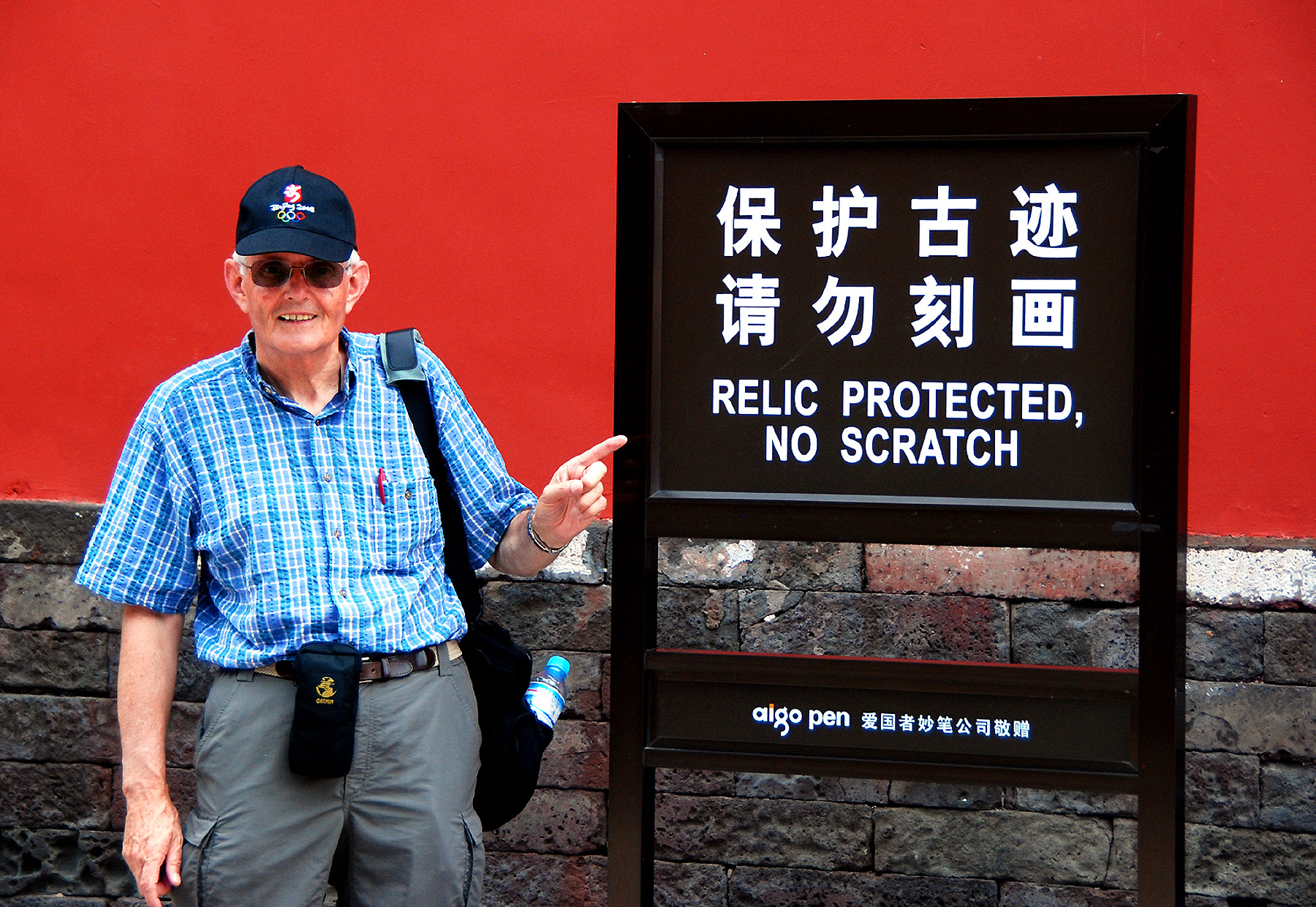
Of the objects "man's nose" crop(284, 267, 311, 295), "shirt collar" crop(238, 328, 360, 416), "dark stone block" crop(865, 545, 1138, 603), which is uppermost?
"man's nose" crop(284, 267, 311, 295)

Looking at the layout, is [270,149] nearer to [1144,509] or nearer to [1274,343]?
[1144,509]

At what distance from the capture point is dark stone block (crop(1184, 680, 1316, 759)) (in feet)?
10.8

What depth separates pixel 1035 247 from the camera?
6.67 feet

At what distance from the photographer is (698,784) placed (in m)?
3.56

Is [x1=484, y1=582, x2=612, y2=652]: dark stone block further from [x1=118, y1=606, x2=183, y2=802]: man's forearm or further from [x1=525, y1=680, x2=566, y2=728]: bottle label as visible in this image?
[x1=118, y1=606, x2=183, y2=802]: man's forearm

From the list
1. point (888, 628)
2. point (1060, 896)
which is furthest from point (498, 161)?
point (1060, 896)

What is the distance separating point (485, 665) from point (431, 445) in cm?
42

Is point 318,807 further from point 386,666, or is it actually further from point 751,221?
point 751,221

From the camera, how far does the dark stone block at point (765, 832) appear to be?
3.52 meters

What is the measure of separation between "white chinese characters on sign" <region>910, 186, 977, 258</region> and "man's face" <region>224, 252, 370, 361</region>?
40.8 inches

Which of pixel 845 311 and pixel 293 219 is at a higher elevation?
pixel 293 219

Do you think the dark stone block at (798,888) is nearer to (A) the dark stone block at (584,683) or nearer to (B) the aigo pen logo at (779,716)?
(A) the dark stone block at (584,683)

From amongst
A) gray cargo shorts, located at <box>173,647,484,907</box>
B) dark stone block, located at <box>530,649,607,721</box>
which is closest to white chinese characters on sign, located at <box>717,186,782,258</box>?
gray cargo shorts, located at <box>173,647,484,907</box>

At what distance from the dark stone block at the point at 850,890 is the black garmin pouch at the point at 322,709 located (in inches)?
80.0
